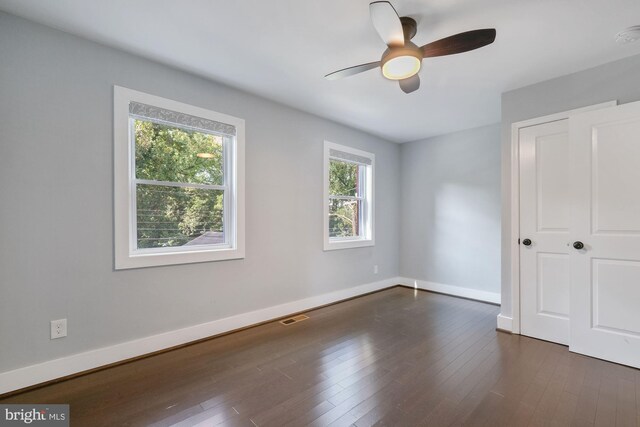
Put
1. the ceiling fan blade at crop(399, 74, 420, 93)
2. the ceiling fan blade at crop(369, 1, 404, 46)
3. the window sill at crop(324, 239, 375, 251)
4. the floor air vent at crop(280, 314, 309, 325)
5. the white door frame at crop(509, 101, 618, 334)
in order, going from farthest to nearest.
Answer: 1. the window sill at crop(324, 239, 375, 251)
2. the floor air vent at crop(280, 314, 309, 325)
3. the white door frame at crop(509, 101, 618, 334)
4. the ceiling fan blade at crop(399, 74, 420, 93)
5. the ceiling fan blade at crop(369, 1, 404, 46)

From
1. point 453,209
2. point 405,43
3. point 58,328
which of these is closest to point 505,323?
point 453,209

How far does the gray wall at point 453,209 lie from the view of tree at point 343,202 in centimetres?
111

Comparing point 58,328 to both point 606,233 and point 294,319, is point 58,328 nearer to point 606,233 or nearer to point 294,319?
point 294,319

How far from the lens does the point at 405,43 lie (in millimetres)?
1915

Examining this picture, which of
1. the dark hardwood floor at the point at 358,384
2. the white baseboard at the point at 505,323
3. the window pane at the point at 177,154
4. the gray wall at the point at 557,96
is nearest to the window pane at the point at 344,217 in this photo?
the dark hardwood floor at the point at 358,384

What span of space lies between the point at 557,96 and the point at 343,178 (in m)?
2.62

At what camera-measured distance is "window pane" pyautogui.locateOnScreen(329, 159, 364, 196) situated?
421 cm

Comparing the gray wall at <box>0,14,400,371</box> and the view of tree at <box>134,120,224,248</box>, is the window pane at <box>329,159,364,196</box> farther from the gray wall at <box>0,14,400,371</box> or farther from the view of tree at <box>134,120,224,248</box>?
the view of tree at <box>134,120,224,248</box>

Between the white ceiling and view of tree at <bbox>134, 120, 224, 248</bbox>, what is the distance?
2.18 feet

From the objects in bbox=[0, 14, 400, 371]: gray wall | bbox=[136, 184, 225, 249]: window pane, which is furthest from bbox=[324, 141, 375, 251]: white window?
bbox=[136, 184, 225, 249]: window pane

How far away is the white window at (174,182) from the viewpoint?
7.72 feet

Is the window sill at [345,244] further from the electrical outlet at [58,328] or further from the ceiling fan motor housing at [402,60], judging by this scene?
the electrical outlet at [58,328]

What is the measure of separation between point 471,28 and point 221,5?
1763mm

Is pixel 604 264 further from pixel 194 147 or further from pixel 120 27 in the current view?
pixel 120 27
